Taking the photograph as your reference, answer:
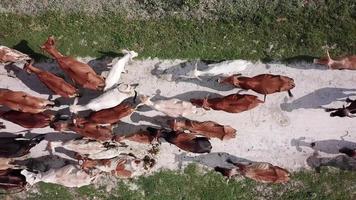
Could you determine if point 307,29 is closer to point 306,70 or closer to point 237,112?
point 306,70

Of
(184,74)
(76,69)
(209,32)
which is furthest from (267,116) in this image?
(76,69)

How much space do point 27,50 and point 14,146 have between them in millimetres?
2440

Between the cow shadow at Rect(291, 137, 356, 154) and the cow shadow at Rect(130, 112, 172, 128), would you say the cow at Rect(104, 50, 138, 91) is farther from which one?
the cow shadow at Rect(291, 137, 356, 154)

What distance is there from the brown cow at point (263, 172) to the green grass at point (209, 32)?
104 inches

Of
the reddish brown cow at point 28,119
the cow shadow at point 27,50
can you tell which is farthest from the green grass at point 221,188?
the cow shadow at point 27,50

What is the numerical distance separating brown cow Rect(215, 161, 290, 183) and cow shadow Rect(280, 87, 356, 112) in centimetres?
150

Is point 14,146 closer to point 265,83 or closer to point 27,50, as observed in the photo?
point 27,50

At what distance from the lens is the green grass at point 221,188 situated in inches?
524

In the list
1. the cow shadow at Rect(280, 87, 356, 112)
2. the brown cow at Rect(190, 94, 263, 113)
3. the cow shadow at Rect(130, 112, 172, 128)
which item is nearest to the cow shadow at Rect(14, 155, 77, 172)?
the cow shadow at Rect(130, 112, 172, 128)

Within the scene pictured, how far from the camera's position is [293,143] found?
1323 centimetres

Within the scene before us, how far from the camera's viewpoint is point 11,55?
43.0 feet

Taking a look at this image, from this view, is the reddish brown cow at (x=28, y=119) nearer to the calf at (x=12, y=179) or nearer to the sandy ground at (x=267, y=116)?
the sandy ground at (x=267, y=116)

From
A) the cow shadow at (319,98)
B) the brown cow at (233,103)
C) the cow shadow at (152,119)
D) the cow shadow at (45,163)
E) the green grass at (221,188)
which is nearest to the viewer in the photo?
the brown cow at (233,103)

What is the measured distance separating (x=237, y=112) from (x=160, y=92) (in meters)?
1.99
